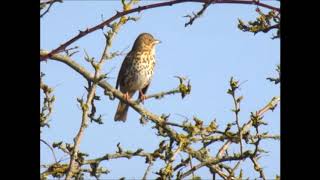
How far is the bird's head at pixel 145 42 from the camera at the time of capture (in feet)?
23.1

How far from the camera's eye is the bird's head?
7.03 meters

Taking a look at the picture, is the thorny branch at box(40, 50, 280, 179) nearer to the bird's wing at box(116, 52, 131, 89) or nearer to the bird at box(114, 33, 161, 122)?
the bird at box(114, 33, 161, 122)

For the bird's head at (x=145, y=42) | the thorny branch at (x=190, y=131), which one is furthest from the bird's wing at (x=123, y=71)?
the thorny branch at (x=190, y=131)

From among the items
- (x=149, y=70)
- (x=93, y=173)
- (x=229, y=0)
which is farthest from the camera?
(x=149, y=70)

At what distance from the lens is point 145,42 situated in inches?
285

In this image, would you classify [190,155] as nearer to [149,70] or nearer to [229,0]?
[229,0]

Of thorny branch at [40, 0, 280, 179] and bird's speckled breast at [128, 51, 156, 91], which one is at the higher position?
bird's speckled breast at [128, 51, 156, 91]

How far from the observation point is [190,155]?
7.93 ft

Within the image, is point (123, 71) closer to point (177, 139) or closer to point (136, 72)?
point (136, 72)

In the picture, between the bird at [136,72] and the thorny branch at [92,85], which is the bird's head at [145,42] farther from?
the thorny branch at [92,85]

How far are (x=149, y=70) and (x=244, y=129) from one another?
4.18m

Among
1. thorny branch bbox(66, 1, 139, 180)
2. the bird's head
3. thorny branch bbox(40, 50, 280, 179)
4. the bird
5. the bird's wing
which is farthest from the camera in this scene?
the bird's head

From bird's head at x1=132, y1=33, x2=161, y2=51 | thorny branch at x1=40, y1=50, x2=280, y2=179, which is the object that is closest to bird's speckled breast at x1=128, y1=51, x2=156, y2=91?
bird's head at x1=132, y1=33, x2=161, y2=51
